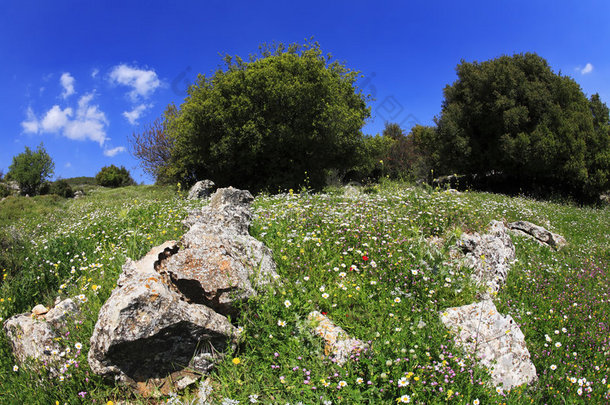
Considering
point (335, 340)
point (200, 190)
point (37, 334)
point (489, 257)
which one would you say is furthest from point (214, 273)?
point (200, 190)

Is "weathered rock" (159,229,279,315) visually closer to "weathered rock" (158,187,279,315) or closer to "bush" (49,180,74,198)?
"weathered rock" (158,187,279,315)

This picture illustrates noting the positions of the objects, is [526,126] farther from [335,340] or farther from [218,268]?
[218,268]

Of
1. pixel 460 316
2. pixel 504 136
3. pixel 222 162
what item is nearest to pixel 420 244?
pixel 460 316

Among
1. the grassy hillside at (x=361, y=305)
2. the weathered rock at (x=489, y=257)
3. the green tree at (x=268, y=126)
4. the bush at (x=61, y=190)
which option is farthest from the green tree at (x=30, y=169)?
the weathered rock at (x=489, y=257)

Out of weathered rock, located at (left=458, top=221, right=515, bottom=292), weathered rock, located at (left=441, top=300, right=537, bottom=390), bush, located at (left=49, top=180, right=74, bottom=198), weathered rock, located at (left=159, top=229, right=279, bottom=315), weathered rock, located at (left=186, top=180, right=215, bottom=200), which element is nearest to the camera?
weathered rock, located at (left=441, top=300, right=537, bottom=390)

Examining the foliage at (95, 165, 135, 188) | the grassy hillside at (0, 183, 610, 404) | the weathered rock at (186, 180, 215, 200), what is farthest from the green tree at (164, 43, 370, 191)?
the foliage at (95, 165, 135, 188)

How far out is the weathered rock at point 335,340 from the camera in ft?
12.8

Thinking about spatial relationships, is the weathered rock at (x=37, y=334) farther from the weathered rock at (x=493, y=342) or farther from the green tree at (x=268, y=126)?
the green tree at (x=268, y=126)

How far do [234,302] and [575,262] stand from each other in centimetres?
932

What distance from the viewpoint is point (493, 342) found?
439cm

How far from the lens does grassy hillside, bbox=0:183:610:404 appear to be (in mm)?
3711

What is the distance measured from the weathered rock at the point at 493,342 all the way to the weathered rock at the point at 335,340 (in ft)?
4.07

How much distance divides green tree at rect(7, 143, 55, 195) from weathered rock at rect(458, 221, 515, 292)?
36.2 metres

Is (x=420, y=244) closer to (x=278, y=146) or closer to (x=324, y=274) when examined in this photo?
(x=324, y=274)
